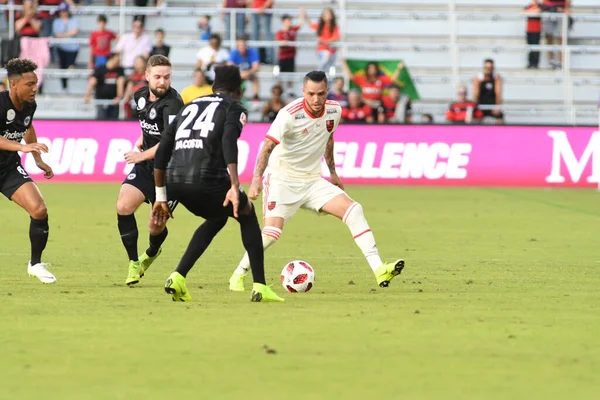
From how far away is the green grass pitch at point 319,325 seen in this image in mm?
6227

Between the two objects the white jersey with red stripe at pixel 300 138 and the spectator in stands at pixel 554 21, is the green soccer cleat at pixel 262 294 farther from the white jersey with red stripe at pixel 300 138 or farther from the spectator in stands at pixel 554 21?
the spectator in stands at pixel 554 21

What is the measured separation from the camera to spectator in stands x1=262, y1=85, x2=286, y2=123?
84.4ft

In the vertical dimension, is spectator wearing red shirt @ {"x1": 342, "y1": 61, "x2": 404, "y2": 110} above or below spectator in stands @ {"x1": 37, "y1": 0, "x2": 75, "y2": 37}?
below

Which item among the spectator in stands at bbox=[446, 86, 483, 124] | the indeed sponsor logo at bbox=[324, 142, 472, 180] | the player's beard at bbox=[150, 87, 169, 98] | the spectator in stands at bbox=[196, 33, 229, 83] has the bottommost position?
the indeed sponsor logo at bbox=[324, 142, 472, 180]

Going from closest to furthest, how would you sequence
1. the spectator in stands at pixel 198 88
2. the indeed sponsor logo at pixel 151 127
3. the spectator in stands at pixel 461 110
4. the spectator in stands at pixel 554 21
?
1. the indeed sponsor logo at pixel 151 127
2. the spectator in stands at pixel 198 88
3. the spectator in stands at pixel 461 110
4. the spectator in stands at pixel 554 21

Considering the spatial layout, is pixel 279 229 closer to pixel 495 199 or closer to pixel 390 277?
pixel 390 277

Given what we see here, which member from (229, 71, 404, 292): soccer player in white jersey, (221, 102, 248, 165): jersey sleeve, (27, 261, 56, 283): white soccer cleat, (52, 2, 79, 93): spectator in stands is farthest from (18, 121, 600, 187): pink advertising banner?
(221, 102, 248, 165): jersey sleeve

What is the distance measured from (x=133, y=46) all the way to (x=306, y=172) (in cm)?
1782

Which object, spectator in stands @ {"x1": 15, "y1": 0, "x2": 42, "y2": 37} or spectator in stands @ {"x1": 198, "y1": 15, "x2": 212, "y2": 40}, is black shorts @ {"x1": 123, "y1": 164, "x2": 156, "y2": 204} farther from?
spectator in stands @ {"x1": 198, "y1": 15, "x2": 212, "y2": 40}

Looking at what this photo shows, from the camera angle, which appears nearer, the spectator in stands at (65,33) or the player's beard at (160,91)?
the player's beard at (160,91)

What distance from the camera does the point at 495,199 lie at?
22141mm

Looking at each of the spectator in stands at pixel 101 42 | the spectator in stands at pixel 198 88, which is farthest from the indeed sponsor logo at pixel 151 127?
the spectator in stands at pixel 101 42

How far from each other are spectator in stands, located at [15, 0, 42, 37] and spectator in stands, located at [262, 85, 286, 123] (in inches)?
245

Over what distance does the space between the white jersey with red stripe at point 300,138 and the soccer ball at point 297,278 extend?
3.24 ft
